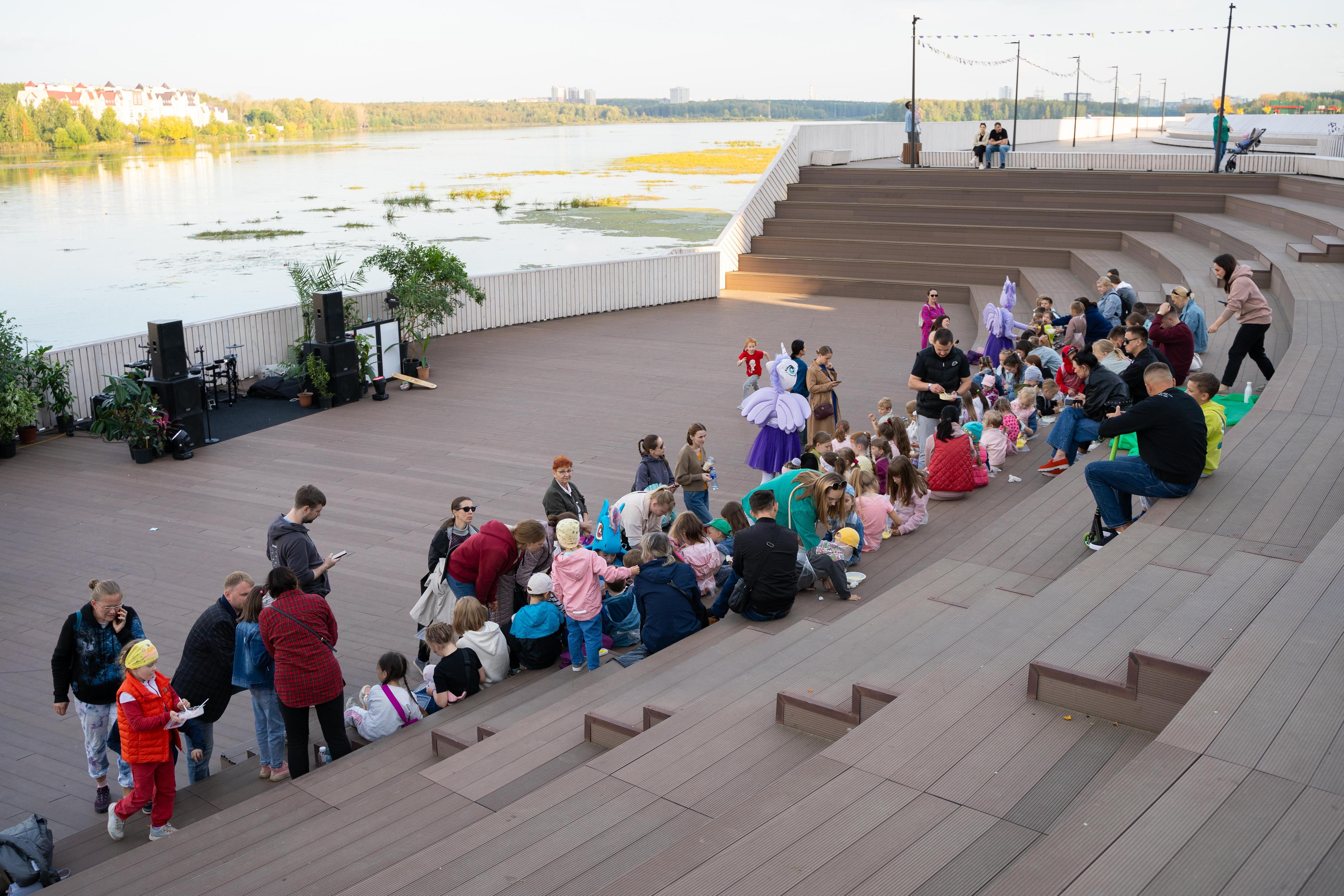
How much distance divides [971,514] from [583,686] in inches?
154

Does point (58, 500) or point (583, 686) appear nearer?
point (583, 686)

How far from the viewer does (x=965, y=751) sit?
11.9 ft

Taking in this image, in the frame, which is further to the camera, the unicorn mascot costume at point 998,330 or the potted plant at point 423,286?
the potted plant at point 423,286

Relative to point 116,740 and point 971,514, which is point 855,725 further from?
point 971,514

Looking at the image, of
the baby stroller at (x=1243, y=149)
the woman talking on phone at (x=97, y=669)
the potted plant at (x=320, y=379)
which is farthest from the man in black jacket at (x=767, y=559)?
the baby stroller at (x=1243, y=149)

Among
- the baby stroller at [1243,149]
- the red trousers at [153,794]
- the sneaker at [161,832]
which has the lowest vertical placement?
the sneaker at [161,832]

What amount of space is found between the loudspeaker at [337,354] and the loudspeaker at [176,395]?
1.98 m

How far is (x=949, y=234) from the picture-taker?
2245 cm

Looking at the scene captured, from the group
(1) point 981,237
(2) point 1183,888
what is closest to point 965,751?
(2) point 1183,888

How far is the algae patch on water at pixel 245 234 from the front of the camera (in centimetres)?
4547

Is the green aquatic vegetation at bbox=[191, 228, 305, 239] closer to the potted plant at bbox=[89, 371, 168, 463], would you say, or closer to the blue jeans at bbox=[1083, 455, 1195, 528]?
the potted plant at bbox=[89, 371, 168, 463]

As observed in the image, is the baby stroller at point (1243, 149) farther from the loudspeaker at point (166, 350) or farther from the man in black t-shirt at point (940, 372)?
the loudspeaker at point (166, 350)

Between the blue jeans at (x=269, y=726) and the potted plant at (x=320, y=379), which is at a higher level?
the potted plant at (x=320, y=379)

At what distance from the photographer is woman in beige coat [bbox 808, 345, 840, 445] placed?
10070mm
